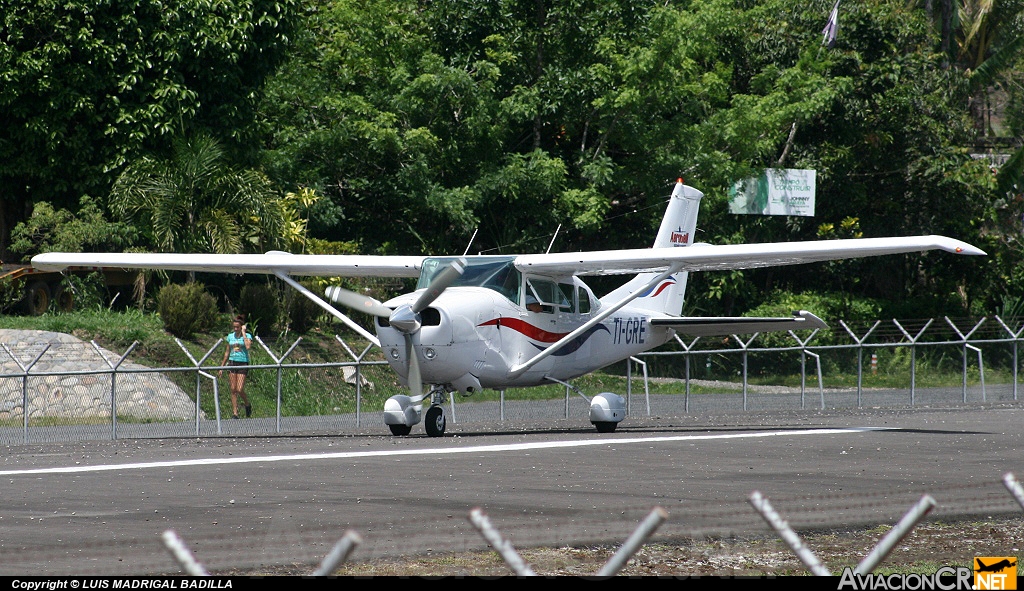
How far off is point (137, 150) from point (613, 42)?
12190 mm

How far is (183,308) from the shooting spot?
88.4 ft

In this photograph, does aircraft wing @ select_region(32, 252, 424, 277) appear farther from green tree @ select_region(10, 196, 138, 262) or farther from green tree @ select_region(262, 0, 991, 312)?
green tree @ select_region(262, 0, 991, 312)

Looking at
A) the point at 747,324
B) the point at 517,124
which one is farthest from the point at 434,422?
the point at 517,124

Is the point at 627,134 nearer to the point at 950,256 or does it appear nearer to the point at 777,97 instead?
the point at 777,97

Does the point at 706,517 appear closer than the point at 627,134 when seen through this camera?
Yes

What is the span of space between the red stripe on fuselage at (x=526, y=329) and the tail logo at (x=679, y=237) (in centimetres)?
389

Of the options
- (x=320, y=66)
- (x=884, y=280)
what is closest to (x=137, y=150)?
(x=320, y=66)

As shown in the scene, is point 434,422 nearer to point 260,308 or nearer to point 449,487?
point 449,487

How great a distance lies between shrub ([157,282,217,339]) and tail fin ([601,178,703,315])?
9.21m

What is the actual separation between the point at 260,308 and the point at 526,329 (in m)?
11.1

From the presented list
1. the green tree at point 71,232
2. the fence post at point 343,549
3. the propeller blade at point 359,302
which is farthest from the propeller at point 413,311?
the green tree at point 71,232

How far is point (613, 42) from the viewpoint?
33.5 metres

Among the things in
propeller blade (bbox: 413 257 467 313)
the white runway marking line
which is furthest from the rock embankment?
the white runway marking line

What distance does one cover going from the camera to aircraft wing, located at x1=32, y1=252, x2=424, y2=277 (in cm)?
2083
